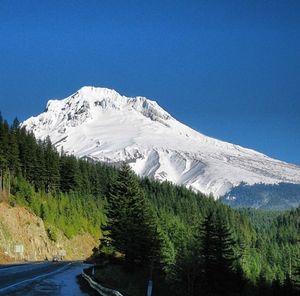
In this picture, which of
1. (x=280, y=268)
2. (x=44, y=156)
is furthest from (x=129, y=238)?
(x=280, y=268)

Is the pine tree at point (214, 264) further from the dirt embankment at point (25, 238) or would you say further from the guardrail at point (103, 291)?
the dirt embankment at point (25, 238)

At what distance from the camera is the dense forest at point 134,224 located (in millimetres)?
51812

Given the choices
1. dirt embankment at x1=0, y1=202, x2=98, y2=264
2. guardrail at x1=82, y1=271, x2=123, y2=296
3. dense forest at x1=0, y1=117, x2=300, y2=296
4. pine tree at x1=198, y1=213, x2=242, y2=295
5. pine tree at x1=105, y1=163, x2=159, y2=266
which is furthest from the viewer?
dirt embankment at x1=0, y1=202, x2=98, y2=264

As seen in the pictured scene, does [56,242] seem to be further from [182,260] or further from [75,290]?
[75,290]

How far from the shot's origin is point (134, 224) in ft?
162

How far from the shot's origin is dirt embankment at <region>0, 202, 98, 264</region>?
3196 inches

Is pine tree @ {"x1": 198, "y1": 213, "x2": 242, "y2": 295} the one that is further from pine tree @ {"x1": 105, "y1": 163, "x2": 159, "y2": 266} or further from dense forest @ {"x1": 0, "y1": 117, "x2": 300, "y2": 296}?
pine tree @ {"x1": 105, "y1": 163, "x2": 159, "y2": 266}

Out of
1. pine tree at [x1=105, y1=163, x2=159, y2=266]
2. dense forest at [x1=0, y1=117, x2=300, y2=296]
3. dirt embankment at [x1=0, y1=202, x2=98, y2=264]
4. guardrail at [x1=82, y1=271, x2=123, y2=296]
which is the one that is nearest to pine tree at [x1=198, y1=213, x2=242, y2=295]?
dense forest at [x1=0, y1=117, x2=300, y2=296]

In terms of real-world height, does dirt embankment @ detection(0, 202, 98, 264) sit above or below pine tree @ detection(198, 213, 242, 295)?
above

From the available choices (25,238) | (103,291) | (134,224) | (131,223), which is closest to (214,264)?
(134,224)

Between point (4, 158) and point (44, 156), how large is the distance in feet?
77.8

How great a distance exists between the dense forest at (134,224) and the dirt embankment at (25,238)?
2193 millimetres

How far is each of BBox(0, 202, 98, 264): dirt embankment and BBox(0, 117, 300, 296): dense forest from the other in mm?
2193

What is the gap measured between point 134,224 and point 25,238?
42907 millimetres
